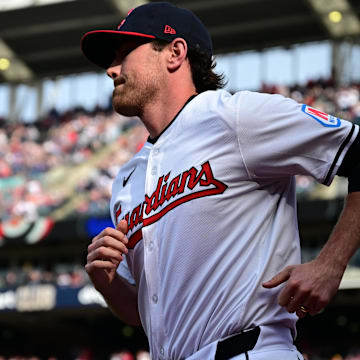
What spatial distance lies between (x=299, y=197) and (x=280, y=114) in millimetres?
14445

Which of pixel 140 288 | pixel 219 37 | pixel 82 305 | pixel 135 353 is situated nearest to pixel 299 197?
pixel 82 305

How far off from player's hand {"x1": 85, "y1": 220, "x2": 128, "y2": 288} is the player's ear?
61 cm

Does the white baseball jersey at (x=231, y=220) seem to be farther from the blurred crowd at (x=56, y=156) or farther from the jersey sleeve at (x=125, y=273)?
the blurred crowd at (x=56, y=156)

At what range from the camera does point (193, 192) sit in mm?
2086

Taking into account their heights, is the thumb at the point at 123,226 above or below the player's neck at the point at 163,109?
below

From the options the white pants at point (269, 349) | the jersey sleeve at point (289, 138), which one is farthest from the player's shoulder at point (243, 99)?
the white pants at point (269, 349)

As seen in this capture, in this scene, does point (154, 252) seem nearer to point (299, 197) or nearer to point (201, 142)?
point (201, 142)

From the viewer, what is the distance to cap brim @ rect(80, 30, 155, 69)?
239cm

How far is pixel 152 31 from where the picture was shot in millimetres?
2393

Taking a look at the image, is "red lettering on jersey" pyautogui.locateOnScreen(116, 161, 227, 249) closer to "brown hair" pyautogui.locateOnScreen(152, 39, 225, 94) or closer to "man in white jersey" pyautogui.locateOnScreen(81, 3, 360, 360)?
"man in white jersey" pyautogui.locateOnScreen(81, 3, 360, 360)

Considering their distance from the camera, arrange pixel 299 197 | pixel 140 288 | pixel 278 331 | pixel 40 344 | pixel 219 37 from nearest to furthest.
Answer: pixel 278 331 < pixel 140 288 < pixel 299 197 < pixel 40 344 < pixel 219 37

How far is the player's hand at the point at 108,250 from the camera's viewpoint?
2.10 m

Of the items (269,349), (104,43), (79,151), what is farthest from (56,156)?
(269,349)

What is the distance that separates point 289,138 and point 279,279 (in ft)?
1.31
